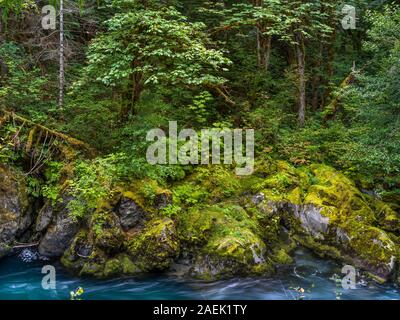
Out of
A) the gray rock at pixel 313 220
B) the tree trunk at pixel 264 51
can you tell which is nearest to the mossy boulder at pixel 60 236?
the gray rock at pixel 313 220

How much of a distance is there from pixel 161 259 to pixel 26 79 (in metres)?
7.02

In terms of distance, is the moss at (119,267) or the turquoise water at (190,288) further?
the moss at (119,267)

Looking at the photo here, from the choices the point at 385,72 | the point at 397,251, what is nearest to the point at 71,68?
the point at 385,72

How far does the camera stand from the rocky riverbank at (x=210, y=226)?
8578 millimetres

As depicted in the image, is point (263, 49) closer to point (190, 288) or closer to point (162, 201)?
point (162, 201)

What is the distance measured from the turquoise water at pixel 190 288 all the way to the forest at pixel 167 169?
280 millimetres

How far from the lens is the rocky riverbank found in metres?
8.58

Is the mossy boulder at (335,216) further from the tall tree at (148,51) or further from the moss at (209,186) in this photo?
the tall tree at (148,51)

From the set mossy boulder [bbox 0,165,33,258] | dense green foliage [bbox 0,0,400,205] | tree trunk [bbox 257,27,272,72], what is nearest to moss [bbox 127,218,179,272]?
dense green foliage [bbox 0,0,400,205]

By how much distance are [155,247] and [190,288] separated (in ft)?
3.98

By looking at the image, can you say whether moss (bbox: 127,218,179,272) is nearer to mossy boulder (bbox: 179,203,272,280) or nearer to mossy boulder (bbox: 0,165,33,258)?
mossy boulder (bbox: 179,203,272,280)

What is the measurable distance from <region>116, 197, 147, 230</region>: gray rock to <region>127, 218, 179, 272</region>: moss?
1.30 feet

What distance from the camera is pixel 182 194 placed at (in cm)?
1023

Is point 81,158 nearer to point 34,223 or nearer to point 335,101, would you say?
point 34,223
